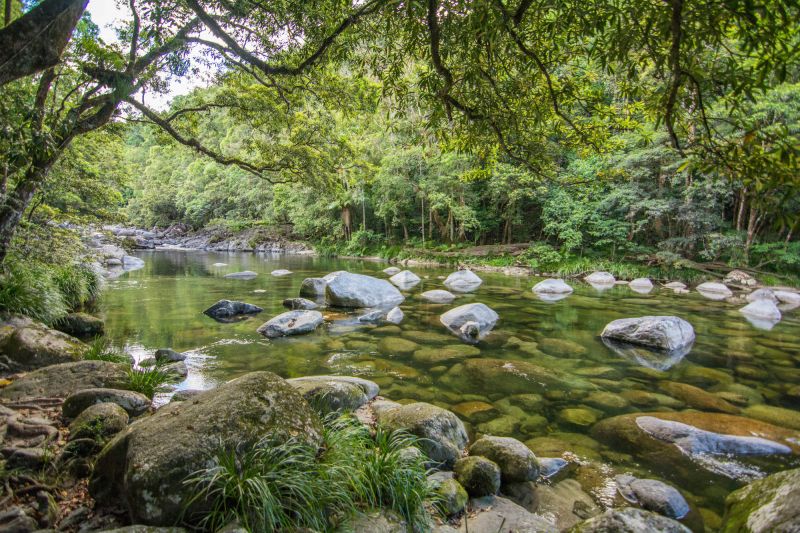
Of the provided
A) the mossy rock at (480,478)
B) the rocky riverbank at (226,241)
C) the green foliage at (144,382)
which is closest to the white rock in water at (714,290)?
the mossy rock at (480,478)

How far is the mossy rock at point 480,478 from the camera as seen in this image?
3535 millimetres

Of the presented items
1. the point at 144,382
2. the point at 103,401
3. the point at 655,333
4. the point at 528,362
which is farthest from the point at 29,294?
the point at 655,333

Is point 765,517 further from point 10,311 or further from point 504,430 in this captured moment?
point 10,311

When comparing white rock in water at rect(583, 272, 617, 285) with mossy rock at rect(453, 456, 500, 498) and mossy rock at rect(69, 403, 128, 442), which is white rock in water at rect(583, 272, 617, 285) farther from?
mossy rock at rect(69, 403, 128, 442)

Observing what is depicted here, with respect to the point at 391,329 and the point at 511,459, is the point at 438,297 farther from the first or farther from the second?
the point at 511,459

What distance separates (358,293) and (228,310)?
12.2ft

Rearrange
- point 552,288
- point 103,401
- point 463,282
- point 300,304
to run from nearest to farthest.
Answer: point 103,401, point 300,304, point 552,288, point 463,282

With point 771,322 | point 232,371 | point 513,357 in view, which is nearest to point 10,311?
point 232,371

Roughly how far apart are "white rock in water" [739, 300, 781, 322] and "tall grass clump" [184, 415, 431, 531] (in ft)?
44.5

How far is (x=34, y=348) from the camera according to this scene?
18.9 feet

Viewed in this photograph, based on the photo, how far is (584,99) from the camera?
378cm

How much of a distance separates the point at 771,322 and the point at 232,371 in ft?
46.3

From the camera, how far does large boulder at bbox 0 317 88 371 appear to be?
5617 mm

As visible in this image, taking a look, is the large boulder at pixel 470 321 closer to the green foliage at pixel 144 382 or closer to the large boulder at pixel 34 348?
the green foliage at pixel 144 382
